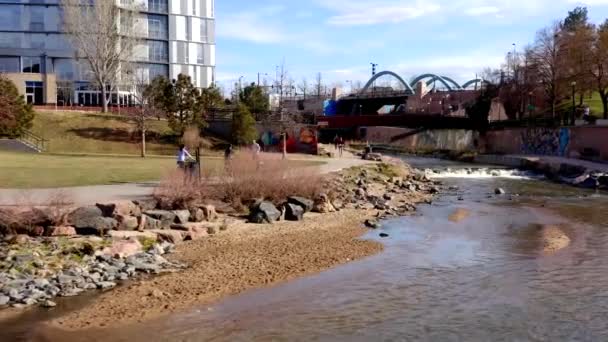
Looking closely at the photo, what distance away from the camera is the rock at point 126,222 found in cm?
1998

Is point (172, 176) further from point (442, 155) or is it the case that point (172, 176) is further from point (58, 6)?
point (58, 6)

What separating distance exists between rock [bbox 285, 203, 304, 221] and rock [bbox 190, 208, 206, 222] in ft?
11.7

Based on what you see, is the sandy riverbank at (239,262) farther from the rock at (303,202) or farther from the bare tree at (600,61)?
the bare tree at (600,61)

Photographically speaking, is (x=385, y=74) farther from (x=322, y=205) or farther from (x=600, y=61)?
(x=322, y=205)

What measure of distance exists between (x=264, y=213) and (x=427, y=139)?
73694mm

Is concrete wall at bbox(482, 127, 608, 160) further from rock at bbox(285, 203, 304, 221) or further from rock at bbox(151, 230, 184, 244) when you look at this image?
rock at bbox(151, 230, 184, 244)

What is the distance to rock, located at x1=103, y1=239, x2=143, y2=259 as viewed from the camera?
56.7 ft

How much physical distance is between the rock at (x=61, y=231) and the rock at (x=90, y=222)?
283mm

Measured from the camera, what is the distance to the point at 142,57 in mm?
102500

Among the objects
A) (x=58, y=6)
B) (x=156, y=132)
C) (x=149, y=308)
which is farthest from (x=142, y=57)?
(x=149, y=308)

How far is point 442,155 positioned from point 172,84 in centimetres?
3345

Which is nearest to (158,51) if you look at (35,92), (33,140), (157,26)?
(157,26)

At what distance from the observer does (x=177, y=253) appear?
1852cm

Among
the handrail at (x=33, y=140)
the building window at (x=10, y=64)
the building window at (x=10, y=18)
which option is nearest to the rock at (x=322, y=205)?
the handrail at (x=33, y=140)
